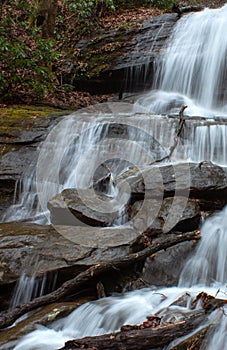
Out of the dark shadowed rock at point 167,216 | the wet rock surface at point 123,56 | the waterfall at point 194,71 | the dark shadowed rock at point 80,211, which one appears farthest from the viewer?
the wet rock surface at point 123,56

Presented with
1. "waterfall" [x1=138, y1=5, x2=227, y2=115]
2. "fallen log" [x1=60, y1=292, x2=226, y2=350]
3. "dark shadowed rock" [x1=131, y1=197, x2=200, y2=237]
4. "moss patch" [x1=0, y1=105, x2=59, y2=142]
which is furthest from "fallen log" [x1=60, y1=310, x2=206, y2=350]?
"waterfall" [x1=138, y1=5, x2=227, y2=115]

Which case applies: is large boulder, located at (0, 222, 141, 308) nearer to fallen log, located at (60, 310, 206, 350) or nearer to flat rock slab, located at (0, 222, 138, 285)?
flat rock slab, located at (0, 222, 138, 285)

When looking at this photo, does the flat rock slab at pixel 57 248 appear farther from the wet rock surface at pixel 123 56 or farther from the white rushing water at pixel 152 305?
the wet rock surface at pixel 123 56

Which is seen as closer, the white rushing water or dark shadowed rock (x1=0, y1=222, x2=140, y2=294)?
the white rushing water

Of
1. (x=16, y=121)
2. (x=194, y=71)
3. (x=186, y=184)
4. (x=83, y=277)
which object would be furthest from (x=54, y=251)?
(x=194, y=71)

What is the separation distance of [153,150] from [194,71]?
446cm

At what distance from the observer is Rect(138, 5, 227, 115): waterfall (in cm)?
961

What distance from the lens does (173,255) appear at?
446 cm

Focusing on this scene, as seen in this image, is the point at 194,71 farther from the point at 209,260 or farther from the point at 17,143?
the point at 209,260

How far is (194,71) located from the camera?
10172 millimetres

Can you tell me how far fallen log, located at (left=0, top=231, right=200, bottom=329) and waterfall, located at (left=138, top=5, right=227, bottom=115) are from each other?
17.2ft

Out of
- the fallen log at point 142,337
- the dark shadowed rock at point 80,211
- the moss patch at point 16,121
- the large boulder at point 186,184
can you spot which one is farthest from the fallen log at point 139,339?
the moss patch at point 16,121

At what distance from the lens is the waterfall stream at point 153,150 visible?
3658 mm

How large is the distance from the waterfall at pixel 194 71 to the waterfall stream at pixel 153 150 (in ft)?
0.09
